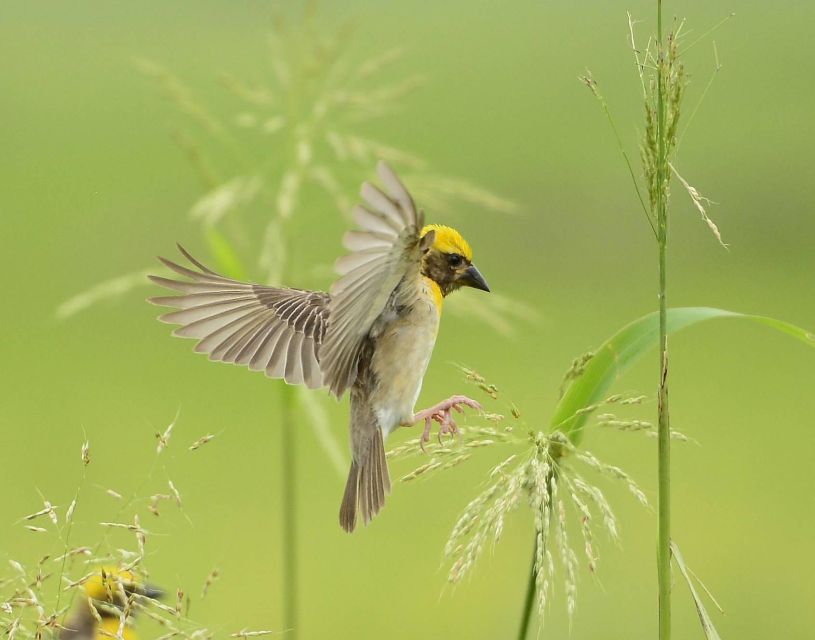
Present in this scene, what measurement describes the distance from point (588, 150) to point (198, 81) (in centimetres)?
538

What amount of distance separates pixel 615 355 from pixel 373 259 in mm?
391

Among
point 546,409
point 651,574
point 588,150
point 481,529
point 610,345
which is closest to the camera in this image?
point 481,529

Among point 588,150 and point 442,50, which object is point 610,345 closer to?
point 588,150

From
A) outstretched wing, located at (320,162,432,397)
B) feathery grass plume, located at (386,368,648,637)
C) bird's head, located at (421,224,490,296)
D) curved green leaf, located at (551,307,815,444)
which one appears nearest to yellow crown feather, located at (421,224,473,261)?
bird's head, located at (421,224,490,296)

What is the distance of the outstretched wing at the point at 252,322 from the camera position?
2.54m

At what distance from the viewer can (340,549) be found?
939 cm

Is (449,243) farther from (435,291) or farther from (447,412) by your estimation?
(447,412)

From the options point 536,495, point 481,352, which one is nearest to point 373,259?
point 536,495

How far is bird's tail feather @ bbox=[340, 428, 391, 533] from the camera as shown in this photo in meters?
2.28

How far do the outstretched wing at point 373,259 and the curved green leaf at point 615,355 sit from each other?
1.03 ft

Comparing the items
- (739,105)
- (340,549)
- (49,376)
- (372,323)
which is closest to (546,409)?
(340,549)

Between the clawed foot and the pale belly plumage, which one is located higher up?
the pale belly plumage

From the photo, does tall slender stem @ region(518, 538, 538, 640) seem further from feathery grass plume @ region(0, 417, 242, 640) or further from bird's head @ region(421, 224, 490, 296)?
bird's head @ region(421, 224, 490, 296)

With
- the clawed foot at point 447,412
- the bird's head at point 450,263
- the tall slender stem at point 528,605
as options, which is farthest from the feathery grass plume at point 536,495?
the bird's head at point 450,263
